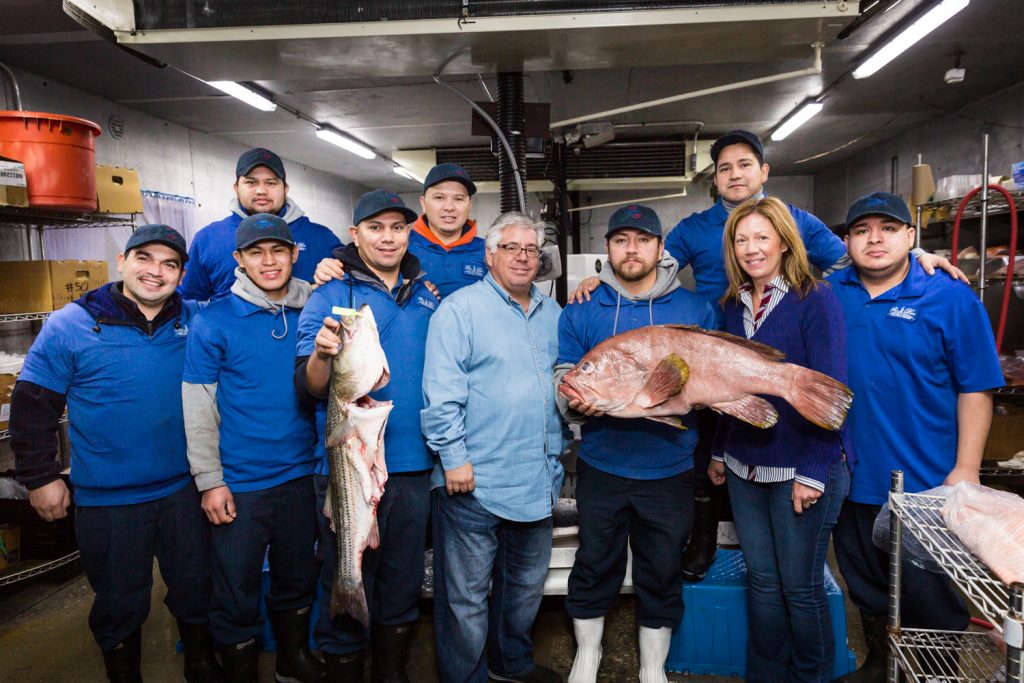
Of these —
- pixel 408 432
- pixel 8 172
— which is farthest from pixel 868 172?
pixel 8 172

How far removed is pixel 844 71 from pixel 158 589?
7.00 metres

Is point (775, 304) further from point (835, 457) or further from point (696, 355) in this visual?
point (835, 457)

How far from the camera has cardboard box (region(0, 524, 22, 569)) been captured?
3.61m

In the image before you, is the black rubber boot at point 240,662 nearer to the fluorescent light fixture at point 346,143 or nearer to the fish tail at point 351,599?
the fish tail at point 351,599

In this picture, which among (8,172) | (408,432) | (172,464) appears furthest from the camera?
(8,172)

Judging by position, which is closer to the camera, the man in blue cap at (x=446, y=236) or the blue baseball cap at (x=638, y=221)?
the blue baseball cap at (x=638, y=221)

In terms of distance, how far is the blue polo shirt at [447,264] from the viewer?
8.93 feet

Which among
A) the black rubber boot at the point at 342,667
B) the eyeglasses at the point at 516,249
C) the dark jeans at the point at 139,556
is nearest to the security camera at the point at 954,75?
the eyeglasses at the point at 516,249

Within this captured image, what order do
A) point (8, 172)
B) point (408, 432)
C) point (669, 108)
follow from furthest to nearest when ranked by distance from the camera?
1. point (669, 108)
2. point (8, 172)
3. point (408, 432)

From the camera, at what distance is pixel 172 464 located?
2467 mm

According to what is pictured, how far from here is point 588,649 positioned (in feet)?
8.34

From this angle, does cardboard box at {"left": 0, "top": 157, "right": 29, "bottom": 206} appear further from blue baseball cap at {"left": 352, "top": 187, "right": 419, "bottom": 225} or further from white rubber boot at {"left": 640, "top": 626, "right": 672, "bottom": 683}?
white rubber boot at {"left": 640, "top": 626, "right": 672, "bottom": 683}

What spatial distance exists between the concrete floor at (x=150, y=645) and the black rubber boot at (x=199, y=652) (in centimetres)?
27

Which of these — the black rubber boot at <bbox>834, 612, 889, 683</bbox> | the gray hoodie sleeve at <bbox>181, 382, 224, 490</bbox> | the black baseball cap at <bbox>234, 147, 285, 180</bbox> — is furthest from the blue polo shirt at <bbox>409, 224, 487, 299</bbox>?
the black rubber boot at <bbox>834, 612, 889, 683</bbox>
